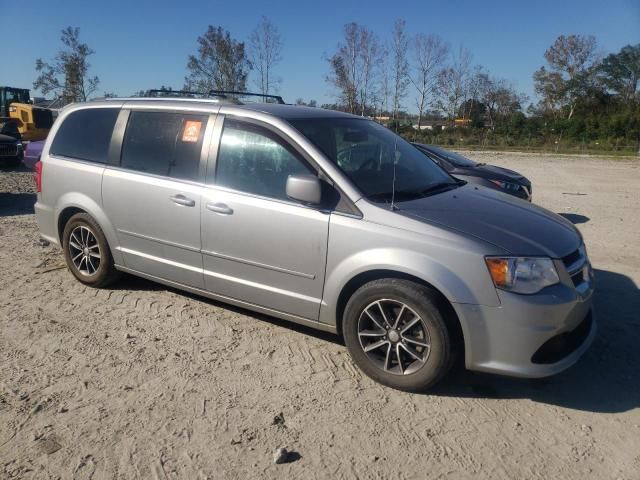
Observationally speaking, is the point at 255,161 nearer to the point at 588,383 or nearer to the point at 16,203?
the point at 588,383

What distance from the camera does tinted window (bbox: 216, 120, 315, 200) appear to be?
3766 millimetres

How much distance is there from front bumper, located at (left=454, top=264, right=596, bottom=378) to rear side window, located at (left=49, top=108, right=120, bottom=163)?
11.8 ft

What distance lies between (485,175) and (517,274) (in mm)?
6051

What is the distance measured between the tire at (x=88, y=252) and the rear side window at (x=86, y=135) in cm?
60

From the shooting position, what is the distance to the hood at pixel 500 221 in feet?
10.5

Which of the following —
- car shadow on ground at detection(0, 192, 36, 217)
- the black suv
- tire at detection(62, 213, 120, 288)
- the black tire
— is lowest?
car shadow on ground at detection(0, 192, 36, 217)

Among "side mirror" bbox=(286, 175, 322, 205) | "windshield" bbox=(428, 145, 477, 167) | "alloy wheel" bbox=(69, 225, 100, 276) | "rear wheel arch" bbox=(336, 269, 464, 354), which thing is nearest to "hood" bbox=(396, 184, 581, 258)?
"rear wheel arch" bbox=(336, 269, 464, 354)

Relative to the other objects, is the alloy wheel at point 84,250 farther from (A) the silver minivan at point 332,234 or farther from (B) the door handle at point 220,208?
(B) the door handle at point 220,208

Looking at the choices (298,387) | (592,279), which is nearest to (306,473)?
(298,387)

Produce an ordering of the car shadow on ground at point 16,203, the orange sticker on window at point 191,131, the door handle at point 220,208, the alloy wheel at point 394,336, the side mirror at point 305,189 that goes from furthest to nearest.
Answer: the car shadow on ground at point 16,203 < the orange sticker on window at point 191,131 < the door handle at point 220,208 < the side mirror at point 305,189 < the alloy wheel at point 394,336

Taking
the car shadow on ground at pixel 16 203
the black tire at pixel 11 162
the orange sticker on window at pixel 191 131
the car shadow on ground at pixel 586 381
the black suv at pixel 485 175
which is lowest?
the car shadow on ground at pixel 16 203

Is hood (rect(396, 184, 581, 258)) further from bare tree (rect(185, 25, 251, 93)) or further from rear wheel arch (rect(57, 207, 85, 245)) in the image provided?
bare tree (rect(185, 25, 251, 93))

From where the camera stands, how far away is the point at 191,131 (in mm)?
4230

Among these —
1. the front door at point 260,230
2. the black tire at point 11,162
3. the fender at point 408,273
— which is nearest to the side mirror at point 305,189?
the front door at point 260,230
